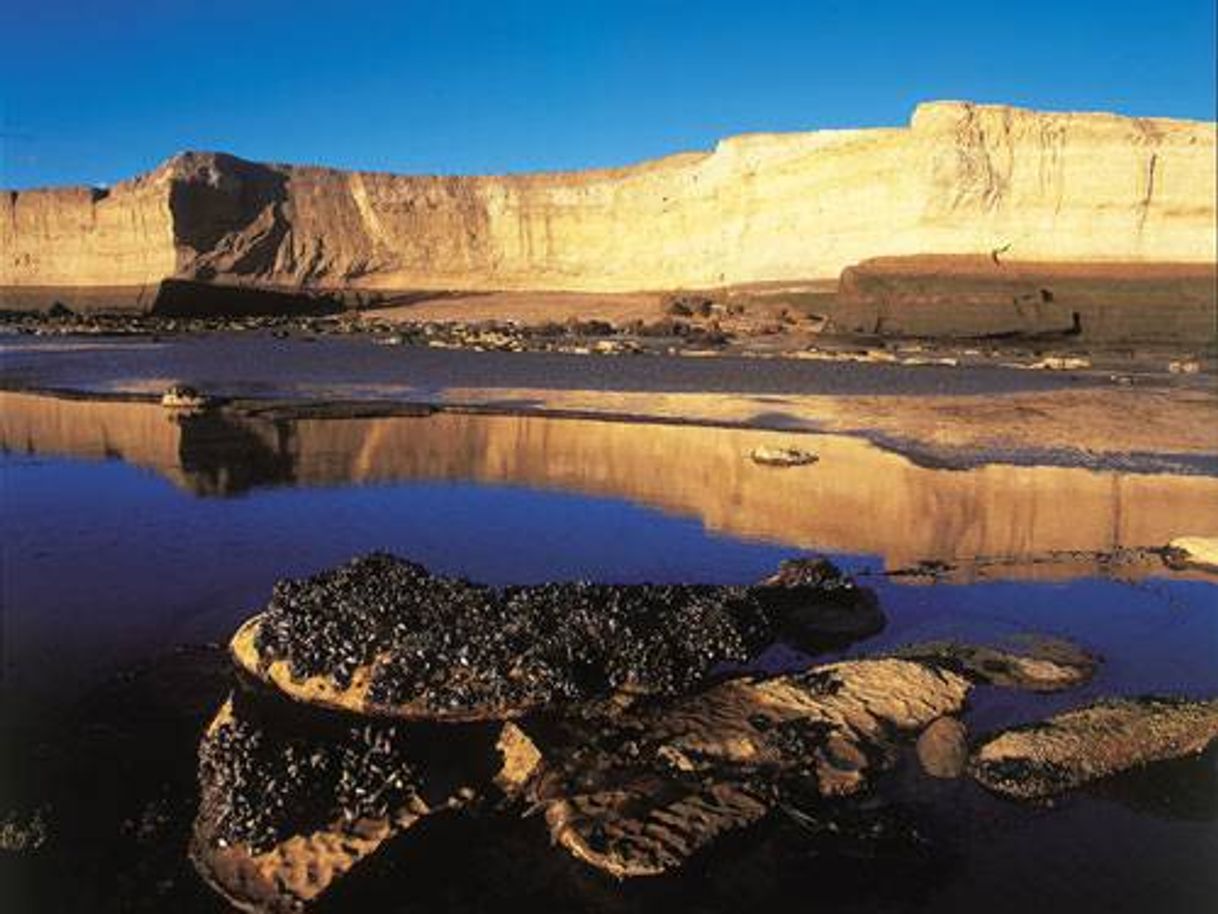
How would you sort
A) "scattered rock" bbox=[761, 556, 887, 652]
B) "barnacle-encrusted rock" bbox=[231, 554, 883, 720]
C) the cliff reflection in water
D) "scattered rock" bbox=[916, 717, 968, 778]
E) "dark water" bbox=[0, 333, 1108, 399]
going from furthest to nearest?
"dark water" bbox=[0, 333, 1108, 399] → the cliff reflection in water → "scattered rock" bbox=[761, 556, 887, 652] → "barnacle-encrusted rock" bbox=[231, 554, 883, 720] → "scattered rock" bbox=[916, 717, 968, 778]

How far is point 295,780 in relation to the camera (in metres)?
4.61

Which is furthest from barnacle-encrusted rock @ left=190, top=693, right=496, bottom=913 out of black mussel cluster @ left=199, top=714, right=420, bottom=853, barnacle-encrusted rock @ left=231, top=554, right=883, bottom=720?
barnacle-encrusted rock @ left=231, top=554, right=883, bottom=720

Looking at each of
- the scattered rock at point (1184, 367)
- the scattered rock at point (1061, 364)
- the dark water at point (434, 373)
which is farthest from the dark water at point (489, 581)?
the scattered rock at point (1184, 367)

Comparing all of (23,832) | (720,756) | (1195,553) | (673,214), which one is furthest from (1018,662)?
(673,214)

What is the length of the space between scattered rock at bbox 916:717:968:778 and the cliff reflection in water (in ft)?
11.4

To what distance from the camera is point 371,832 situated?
446 cm

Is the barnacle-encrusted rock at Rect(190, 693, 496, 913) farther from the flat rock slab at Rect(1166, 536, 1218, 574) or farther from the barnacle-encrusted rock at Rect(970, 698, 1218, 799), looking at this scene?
the flat rock slab at Rect(1166, 536, 1218, 574)

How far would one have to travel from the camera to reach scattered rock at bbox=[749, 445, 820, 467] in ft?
42.8

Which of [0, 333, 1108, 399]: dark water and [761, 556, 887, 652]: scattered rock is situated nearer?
[761, 556, 887, 652]: scattered rock

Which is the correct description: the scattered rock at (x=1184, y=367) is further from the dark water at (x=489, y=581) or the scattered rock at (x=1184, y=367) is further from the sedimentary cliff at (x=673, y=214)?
the dark water at (x=489, y=581)

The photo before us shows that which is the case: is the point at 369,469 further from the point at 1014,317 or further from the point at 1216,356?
the point at 1216,356

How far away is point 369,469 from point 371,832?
8.42 meters

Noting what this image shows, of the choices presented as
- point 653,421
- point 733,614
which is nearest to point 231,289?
point 653,421

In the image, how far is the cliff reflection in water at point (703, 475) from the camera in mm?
9977
